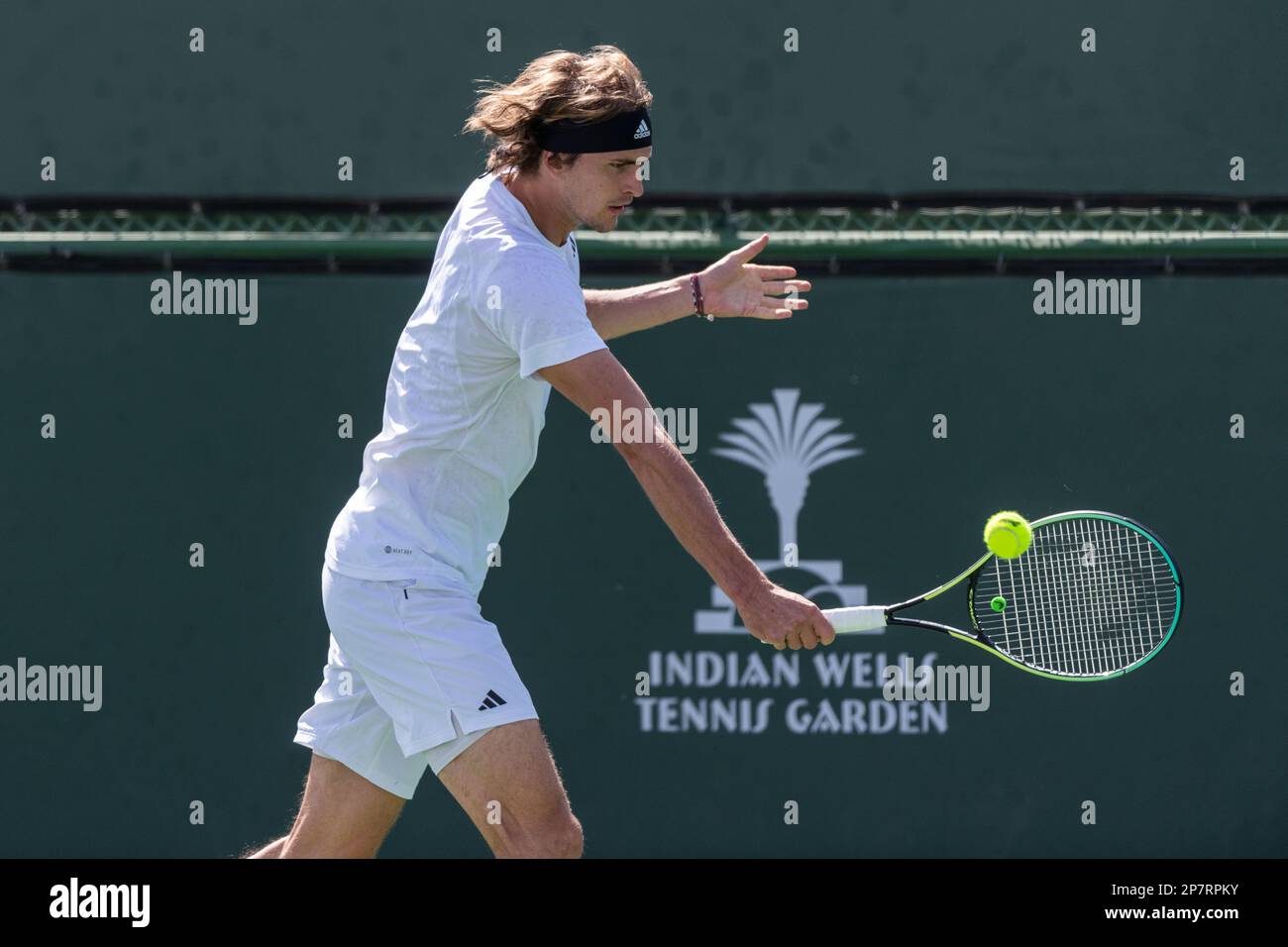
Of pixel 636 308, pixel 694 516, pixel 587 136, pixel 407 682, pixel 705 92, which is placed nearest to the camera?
pixel 694 516

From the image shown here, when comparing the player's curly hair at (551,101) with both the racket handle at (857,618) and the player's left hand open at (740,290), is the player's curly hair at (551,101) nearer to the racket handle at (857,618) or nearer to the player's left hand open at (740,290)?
the player's left hand open at (740,290)

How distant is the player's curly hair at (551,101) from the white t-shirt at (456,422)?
8 centimetres

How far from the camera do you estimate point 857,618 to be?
12.2 feet

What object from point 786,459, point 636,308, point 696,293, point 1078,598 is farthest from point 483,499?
point 786,459

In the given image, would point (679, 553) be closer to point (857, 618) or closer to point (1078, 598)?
point (1078, 598)

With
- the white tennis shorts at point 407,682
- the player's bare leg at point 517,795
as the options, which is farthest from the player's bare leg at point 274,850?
the player's bare leg at point 517,795

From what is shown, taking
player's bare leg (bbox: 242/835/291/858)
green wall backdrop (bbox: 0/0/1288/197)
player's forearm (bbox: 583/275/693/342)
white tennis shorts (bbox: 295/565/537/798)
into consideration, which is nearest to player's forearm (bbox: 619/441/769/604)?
white tennis shorts (bbox: 295/565/537/798)

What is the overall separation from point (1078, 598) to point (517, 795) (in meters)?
1.72

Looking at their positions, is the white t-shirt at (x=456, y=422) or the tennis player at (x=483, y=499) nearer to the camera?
the tennis player at (x=483, y=499)

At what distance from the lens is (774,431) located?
548cm

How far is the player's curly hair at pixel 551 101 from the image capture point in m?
3.81

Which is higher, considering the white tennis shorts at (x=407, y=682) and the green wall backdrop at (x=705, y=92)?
the green wall backdrop at (x=705, y=92)
